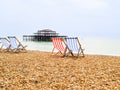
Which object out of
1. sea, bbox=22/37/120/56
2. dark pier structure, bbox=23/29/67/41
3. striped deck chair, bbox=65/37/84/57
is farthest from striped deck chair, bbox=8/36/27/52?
dark pier structure, bbox=23/29/67/41

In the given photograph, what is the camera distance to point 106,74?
8664 millimetres

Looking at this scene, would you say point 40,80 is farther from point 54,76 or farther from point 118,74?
point 118,74

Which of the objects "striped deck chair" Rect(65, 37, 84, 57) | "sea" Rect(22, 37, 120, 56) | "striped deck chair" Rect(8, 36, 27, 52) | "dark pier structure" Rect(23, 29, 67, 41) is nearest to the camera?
"striped deck chair" Rect(65, 37, 84, 57)

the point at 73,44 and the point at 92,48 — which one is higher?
the point at 73,44

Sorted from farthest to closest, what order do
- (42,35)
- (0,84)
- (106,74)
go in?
1. (42,35)
2. (106,74)
3. (0,84)

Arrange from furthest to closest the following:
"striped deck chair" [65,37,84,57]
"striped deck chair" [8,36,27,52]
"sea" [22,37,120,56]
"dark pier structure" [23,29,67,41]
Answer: "dark pier structure" [23,29,67,41], "sea" [22,37,120,56], "striped deck chair" [8,36,27,52], "striped deck chair" [65,37,84,57]

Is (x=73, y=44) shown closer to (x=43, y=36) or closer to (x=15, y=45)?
(x=15, y=45)

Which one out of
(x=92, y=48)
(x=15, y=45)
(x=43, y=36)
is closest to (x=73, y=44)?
(x=15, y=45)

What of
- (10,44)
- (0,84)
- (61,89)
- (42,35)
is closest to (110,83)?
(61,89)

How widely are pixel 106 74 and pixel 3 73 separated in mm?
2518

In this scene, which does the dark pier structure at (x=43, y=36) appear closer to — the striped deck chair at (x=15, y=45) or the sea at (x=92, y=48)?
the sea at (x=92, y=48)

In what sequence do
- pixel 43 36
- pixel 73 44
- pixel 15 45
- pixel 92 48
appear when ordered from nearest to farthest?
pixel 73 44 < pixel 15 45 < pixel 92 48 < pixel 43 36

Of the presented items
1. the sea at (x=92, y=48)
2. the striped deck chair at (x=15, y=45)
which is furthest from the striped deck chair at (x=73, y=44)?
the sea at (x=92, y=48)

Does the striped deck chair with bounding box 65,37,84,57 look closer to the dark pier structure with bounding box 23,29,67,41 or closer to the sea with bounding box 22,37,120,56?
→ the sea with bounding box 22,37,120,56
